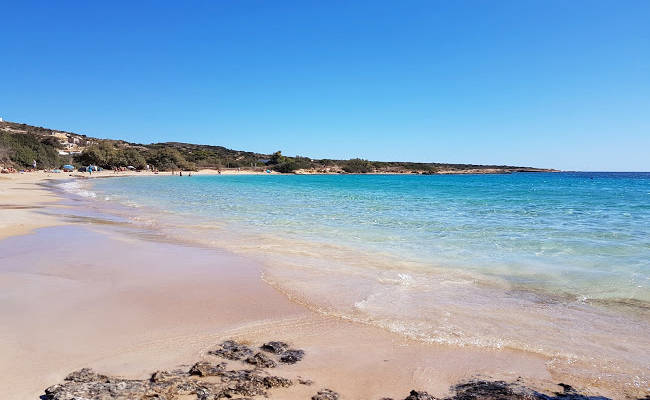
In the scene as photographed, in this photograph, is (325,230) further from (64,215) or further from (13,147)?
(13,147)

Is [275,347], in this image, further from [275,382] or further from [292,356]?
[275,382]

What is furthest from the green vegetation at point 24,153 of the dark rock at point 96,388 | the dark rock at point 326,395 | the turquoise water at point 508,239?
the dark rock at point 326,395

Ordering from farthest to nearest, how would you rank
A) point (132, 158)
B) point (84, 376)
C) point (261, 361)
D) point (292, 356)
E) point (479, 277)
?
point (132, 158) < point (479, 277) < point (292, 356) < point (261, 361) < point (84, 376)

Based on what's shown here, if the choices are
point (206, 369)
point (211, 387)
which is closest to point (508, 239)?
point (206, 369)

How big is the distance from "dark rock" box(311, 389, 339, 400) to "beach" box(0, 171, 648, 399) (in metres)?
→ 0.06

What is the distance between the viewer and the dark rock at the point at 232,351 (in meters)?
3.72

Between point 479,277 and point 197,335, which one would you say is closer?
point 197,335

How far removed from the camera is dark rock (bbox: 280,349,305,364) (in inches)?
144

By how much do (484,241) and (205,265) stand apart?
23.5ft

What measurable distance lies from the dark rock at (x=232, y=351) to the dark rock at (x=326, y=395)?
3.09 ft

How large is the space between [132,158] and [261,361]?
95.9 meters

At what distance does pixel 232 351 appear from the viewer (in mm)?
3822

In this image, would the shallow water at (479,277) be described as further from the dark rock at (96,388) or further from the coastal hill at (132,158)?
the coastal hill at (132,158)

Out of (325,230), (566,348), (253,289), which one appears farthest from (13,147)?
(566,348)
